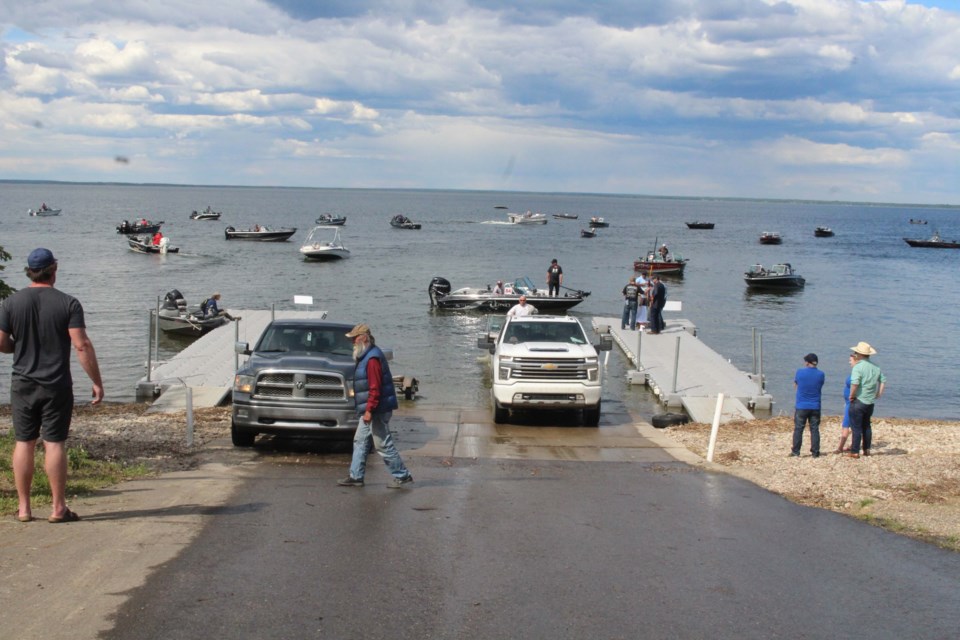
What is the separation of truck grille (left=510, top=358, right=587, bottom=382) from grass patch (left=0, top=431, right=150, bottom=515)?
271 inches

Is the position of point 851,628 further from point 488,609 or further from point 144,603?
point 144,603

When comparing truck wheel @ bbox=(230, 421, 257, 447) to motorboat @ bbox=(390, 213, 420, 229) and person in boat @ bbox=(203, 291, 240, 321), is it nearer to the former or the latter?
person in boat @ bbox=(203, 291, 240, 321)

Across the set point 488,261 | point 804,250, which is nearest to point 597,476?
point 488,261

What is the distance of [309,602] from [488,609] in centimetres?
118

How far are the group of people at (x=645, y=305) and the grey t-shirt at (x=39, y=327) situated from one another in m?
22.2

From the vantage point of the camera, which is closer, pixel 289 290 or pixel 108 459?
pixel 108 459

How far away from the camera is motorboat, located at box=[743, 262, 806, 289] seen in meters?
52.7

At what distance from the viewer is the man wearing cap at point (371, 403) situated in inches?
379

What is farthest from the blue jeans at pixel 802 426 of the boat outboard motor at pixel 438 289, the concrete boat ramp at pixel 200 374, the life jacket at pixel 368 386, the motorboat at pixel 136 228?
the motorboat at pixel 136 228

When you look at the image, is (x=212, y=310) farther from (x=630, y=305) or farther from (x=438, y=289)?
(x=630, y=305)

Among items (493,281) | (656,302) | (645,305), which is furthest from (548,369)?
(493,281)

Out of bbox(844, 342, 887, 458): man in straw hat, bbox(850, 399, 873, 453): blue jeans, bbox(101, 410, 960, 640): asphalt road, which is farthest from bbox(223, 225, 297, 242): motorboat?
bbox(101, 410, 960, 640): asphalt road

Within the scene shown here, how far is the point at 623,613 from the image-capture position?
6227mm

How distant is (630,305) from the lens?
98.7 feet
